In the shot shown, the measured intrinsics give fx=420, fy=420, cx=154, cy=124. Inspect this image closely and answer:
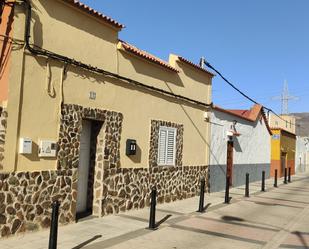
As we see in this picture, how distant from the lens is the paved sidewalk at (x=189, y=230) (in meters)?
8.17

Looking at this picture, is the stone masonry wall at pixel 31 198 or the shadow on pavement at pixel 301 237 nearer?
the stone masonry wall at pixel 31 198

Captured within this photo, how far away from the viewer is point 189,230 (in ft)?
32.0

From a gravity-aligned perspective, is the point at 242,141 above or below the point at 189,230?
above

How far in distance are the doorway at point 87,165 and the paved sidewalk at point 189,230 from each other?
668 mm

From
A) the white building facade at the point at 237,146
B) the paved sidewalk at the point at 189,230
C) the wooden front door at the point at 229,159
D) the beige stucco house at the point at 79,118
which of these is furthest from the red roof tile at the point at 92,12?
the wooden front door at the point at 229,159

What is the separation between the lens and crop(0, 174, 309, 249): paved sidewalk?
8.17 metres

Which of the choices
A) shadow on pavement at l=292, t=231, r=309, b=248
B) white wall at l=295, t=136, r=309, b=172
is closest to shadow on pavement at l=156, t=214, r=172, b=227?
shadow on pavement at l=292, t=231, r=309, b=248

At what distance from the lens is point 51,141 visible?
8945 mm

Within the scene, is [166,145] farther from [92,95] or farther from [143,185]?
[92,95]

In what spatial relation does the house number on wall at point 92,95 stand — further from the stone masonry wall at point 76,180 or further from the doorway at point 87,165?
the doorway at point 87,165

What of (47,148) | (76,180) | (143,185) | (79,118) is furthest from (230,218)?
(47,148)

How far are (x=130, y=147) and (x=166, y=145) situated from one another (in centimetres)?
235

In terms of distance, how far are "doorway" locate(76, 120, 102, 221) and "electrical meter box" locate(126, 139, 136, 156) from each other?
1.08 metres

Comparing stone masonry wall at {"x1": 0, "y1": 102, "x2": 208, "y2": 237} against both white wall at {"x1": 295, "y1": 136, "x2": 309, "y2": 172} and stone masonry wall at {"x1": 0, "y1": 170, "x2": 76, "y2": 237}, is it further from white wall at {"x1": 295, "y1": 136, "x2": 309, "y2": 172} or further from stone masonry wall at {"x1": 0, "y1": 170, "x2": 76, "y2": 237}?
white wall at {"x1": 295, "y1": 136, "x2": 309, "y2": 172}
